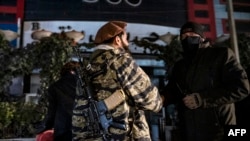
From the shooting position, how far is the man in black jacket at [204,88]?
1.87 meters

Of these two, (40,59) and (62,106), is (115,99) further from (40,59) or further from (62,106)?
(40,59)

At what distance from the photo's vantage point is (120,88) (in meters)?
1.75

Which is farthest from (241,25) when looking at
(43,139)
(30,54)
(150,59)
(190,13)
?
(43,139)

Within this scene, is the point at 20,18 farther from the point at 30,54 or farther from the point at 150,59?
the point at 150,59

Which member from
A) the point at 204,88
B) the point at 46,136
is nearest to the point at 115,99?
the point at 204,88

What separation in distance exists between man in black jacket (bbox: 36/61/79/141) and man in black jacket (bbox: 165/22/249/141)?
112cm

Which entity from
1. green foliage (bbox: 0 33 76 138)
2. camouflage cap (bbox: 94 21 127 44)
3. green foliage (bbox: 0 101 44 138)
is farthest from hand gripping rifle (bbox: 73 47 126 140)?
green foliage (bbox: 0 33 76 138)

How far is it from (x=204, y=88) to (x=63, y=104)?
1459 millimetres

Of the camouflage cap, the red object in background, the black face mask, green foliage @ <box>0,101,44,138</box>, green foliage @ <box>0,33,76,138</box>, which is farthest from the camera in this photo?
green foliage @ <box>0,33,76,138</box>

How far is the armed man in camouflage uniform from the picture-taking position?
174 centimetres

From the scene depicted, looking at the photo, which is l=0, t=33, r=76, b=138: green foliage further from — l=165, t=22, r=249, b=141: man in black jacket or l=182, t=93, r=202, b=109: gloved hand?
l=182, t=93, r=202, b=109: gloved hand

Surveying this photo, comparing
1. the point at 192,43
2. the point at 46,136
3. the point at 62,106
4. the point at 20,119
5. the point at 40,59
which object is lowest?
the point at 46,136

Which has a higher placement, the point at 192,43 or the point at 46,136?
the point at 192,43

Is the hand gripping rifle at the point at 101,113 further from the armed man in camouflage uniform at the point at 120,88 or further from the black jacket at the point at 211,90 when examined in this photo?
the black jacket at the point at 211,90
